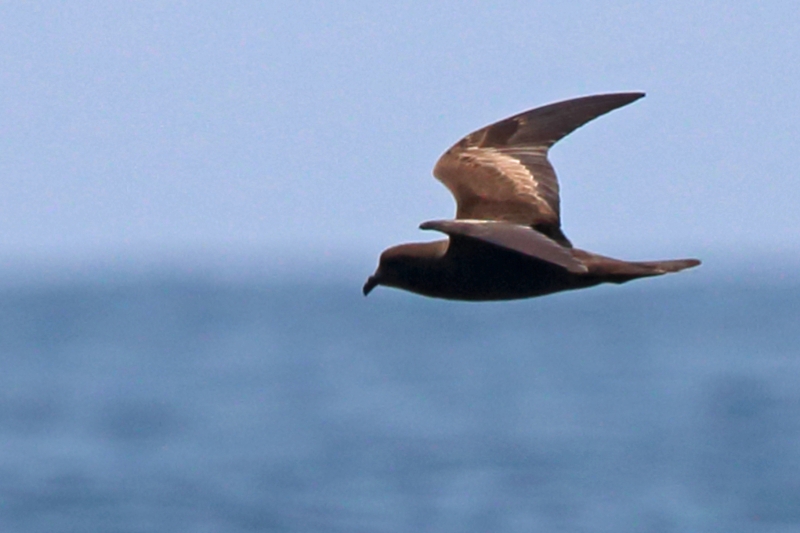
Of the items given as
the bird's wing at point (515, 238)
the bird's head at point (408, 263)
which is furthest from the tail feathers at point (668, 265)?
the bird's head at point (408, 263)

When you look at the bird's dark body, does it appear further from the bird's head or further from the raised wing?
the raised wing

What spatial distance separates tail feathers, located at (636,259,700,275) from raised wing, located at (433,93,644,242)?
0.64 m

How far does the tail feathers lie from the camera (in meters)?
12.2

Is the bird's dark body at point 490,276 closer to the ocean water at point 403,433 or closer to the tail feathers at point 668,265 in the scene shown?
the tail feathers at point 668,265

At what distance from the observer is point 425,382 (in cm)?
6397

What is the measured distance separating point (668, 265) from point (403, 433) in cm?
3306

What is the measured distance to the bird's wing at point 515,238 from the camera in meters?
10.8

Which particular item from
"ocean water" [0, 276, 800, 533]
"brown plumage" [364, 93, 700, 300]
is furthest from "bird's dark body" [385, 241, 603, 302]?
"ocean water" [0, 276, 800, 533]

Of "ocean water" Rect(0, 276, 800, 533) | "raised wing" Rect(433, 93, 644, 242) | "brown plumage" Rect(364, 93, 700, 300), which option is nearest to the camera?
"brown plumage" Rect(364, 93, 700, 300)

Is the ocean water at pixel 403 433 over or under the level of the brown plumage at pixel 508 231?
under

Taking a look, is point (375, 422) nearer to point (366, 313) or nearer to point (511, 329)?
point (511, 329)

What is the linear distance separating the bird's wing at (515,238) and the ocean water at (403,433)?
19011 millimetres

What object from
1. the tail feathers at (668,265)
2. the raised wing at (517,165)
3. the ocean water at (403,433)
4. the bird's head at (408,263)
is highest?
the raised wing at (517,165)

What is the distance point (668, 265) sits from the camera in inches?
484
